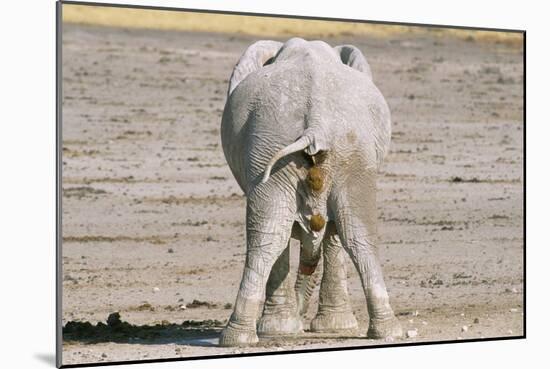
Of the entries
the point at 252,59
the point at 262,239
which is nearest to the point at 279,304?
the point at 262,239

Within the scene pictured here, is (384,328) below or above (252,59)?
below

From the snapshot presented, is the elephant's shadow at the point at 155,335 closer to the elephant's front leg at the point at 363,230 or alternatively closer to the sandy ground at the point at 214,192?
the sandy ground at the point at 214,192

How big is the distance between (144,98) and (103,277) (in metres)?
4.89

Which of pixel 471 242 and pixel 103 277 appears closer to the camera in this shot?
pixel 103 277

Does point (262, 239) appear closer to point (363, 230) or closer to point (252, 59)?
point (363, 230)

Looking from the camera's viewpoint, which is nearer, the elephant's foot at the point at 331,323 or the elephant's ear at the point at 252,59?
the elephant's ear at the point at 252,59

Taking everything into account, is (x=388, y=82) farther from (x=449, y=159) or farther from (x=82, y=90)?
(x=82, y=90)

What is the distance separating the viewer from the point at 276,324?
7.43m

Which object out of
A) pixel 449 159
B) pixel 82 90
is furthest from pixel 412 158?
pixel 82 90

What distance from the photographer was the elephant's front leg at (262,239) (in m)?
6.91

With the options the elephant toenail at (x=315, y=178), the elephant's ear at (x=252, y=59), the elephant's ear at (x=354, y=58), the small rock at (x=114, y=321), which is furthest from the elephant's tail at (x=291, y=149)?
the small rock at (x=114, y=321)

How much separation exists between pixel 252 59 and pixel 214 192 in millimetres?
5229

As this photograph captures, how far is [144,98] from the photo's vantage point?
1458 centimetres

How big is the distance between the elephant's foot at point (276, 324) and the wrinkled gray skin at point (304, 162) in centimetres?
29
